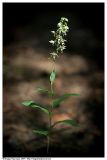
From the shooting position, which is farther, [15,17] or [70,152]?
[15,17]

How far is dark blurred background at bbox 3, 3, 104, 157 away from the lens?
3953 mm

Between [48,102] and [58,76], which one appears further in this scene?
[58,76]

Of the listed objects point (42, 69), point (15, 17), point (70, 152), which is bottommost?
point (70, 152)

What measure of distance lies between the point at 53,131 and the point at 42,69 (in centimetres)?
202

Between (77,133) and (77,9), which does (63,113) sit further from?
(77,9)

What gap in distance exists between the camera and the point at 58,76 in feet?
19.8

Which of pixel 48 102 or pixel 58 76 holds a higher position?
pixel 58 76

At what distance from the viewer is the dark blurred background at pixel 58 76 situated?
395 cm

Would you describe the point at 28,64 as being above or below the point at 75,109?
above

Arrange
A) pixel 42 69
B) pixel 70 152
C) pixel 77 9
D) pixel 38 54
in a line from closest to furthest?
pixel 70 152
pixel 42 69
pixel 38 54
pixel 77 9

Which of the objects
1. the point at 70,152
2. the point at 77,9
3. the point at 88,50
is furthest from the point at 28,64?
the point at 77,9

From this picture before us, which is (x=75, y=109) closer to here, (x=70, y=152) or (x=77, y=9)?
(x=70, y=152)

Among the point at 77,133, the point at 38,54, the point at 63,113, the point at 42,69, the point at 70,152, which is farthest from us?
the point at 38,54

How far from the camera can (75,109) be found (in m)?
4.95
